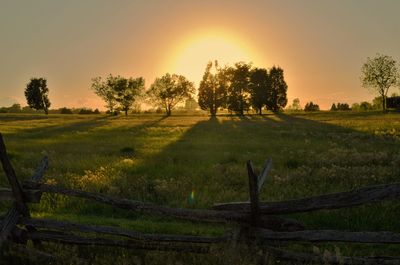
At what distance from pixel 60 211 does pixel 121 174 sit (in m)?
4.42

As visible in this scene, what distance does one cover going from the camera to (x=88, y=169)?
17.3 metres

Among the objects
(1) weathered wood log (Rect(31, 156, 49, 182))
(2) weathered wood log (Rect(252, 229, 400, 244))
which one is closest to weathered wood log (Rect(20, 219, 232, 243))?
(2) weathered wood log (Rect(252, 229, 400, 244))

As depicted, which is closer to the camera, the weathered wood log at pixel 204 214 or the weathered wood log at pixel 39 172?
the weathered wood log at pixel 204 214

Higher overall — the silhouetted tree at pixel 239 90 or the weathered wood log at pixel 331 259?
the silhouetted tree at pixel 239 90

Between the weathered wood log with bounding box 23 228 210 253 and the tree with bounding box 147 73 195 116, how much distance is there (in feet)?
381

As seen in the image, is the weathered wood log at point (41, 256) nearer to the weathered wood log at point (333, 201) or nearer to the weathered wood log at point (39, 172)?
the weathered wood log at point (39, 172)

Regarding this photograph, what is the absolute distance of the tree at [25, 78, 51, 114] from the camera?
139500 millimetres

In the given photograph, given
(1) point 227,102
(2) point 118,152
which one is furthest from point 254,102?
(2) point 118,152

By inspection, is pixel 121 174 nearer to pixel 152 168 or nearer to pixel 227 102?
pixel 152 168

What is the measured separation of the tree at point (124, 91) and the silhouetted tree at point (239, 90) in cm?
3124

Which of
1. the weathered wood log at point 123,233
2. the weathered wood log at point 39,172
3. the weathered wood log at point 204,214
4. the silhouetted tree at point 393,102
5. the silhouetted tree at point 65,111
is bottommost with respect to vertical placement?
the weathered wood log at point 123,233

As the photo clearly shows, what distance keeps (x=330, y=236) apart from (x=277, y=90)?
110m

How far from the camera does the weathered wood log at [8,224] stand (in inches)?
291

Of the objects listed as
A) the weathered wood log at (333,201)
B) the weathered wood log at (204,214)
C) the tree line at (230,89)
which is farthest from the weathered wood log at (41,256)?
the tree line at (230,89)
